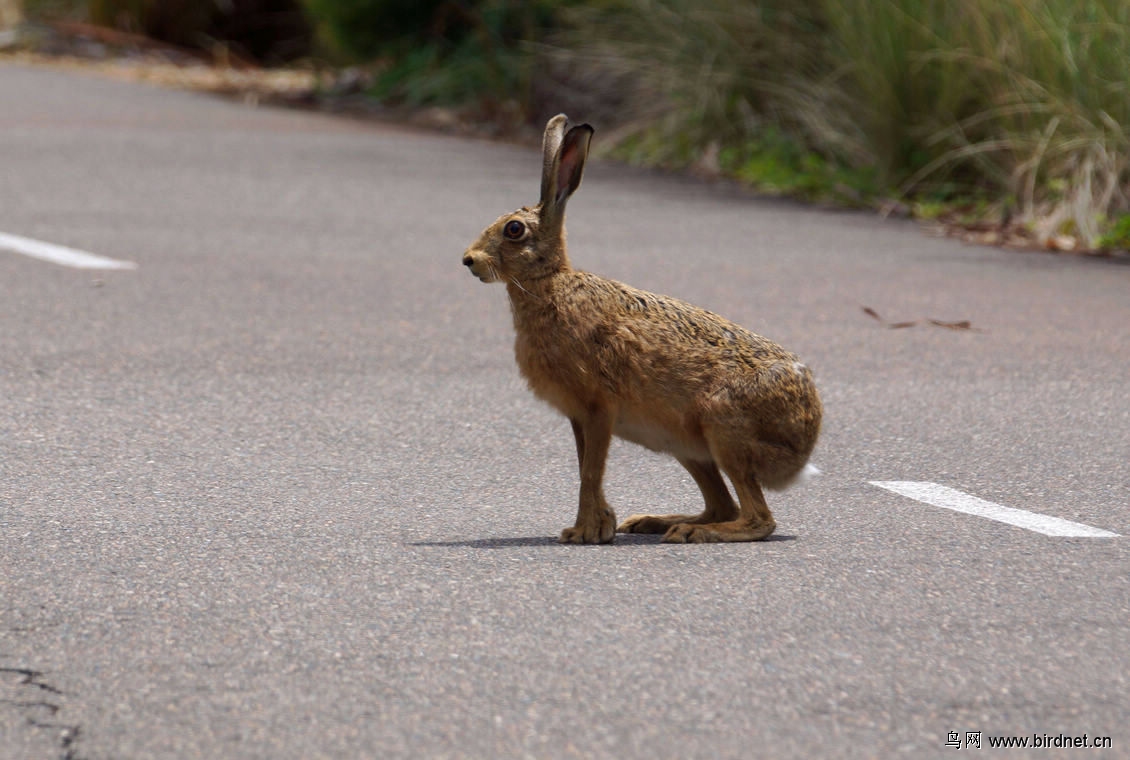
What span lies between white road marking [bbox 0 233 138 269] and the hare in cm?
531

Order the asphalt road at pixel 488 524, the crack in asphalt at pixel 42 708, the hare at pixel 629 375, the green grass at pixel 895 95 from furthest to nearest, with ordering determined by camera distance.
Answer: the green grass at pixel 895 95
the hare at pixel 629 375
the asphalt road at pixel 488 524
the crack in asphalt at pixel 42 708

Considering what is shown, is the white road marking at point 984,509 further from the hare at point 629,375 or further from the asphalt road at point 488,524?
the hare at point 629,375

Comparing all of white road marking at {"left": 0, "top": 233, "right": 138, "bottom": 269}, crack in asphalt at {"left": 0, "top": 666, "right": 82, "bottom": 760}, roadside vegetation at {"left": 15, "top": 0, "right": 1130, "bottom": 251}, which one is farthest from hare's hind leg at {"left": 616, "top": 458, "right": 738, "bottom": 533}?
roadside vegetation at {"left": 15, "top": 0, "right": 1130, "bottom": 251}

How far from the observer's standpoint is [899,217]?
40.7 feet

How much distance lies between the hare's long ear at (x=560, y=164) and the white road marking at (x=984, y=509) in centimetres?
146

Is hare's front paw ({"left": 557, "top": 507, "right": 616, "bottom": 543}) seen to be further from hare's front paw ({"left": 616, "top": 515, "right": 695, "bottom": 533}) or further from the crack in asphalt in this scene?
the crack in asphalt

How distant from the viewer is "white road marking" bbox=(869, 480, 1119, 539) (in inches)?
192

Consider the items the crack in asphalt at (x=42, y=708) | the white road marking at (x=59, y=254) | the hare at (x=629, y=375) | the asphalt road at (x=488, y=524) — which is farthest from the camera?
the white road marking at (x=59, y=254)

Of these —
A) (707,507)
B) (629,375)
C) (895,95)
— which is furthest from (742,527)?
(895,95)

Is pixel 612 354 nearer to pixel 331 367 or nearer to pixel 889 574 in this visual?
pixel 889 574

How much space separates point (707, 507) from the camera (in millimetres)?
4875

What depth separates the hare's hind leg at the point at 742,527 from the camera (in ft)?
15.3

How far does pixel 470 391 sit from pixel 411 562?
253cm

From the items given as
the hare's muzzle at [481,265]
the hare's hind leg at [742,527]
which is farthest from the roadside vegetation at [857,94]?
the hare's muzzle at [481,265]
